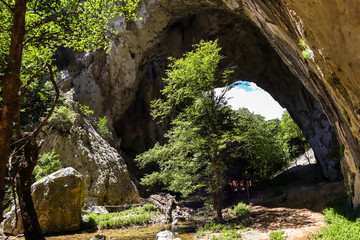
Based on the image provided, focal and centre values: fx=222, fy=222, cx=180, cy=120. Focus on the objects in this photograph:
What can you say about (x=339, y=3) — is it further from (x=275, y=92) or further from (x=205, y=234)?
(x=275, y=92)

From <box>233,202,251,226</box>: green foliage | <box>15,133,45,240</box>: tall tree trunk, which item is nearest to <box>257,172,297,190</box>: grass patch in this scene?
<box>233,202,251,226</box>: green foliage

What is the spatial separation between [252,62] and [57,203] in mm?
21792

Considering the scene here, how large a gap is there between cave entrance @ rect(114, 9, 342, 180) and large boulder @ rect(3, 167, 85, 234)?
1534 centimetres

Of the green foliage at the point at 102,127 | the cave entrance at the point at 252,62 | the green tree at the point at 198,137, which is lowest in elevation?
the green tree at the point at 198,137

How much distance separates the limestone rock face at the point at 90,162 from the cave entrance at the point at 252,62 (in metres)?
9.68

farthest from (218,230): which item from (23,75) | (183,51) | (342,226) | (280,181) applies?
(183,51)

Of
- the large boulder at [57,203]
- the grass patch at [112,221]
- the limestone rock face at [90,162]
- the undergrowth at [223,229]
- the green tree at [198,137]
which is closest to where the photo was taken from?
the undergrowth at [223,229]

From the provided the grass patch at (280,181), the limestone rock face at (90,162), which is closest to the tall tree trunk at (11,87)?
the limestone rock face at (90,162)

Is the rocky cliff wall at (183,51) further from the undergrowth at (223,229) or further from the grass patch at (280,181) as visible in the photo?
the undergrowth at (223,229)

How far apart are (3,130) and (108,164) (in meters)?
14.3

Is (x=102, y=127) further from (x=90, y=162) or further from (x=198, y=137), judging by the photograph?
(x=198, y=137)

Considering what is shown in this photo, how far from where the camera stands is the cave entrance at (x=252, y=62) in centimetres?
2024

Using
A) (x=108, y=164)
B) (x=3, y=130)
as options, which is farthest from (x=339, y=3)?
(x=108, y=164)

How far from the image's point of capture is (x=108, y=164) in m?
17.0
